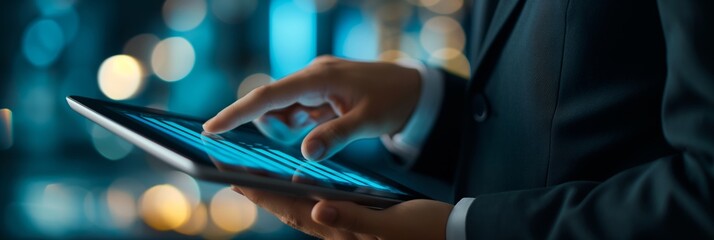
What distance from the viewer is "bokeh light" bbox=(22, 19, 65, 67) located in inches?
65.0

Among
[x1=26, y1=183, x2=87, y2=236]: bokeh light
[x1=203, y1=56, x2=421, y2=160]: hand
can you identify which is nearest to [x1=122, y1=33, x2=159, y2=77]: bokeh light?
[x1=26, y1=183, x2=87, y2=236]: bokeh light

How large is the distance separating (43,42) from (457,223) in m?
1.50

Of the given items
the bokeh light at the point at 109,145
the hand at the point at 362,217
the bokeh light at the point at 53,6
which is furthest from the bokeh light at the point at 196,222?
the hand at the point at 362,217

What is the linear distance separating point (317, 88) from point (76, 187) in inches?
50.6

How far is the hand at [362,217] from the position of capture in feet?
1.47

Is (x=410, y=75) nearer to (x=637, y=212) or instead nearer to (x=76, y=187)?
(x=637, y=212)

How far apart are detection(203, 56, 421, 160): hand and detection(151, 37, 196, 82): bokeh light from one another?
113cm

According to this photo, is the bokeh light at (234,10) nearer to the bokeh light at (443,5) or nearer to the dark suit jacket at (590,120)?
the bokeh light at (443,5)

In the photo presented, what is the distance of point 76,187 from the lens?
1.73 metres

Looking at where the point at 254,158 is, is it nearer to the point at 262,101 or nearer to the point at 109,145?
the point at 262,101

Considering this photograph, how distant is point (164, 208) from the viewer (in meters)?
1.82

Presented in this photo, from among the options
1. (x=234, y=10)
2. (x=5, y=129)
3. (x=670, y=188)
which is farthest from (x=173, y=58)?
(x=670, y=188)

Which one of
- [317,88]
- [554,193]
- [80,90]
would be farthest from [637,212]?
[80,90]

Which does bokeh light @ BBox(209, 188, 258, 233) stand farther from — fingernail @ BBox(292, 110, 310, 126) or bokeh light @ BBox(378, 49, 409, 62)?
fingernail @ BBox(292, 110, 310, 126)
